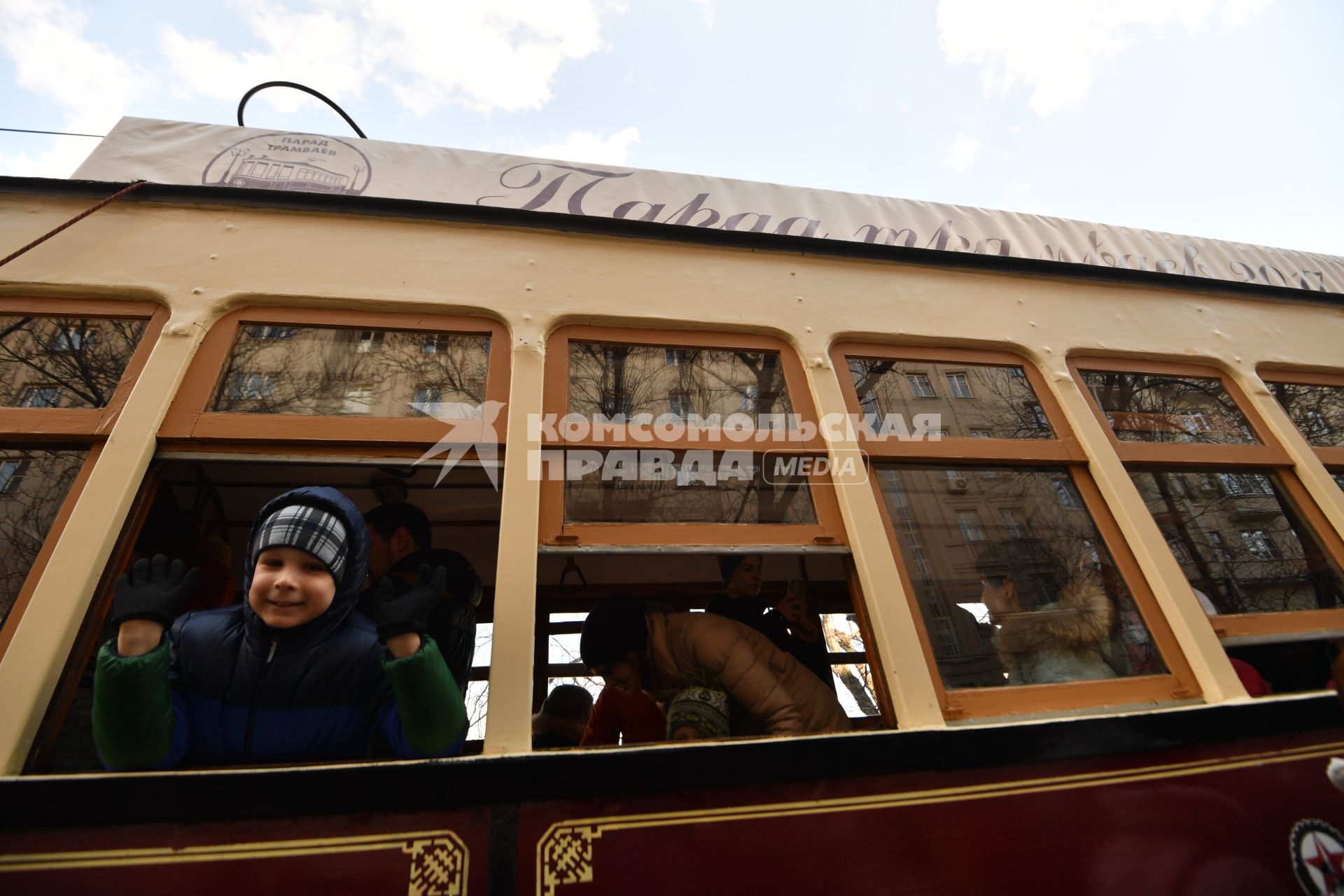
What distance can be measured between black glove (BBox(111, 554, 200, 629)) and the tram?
1.16ft

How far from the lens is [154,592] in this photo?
1.16 meters

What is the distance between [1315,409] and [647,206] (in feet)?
11.1

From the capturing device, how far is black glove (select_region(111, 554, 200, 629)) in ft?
3.69

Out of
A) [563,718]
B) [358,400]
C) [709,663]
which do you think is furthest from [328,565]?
[563,718]

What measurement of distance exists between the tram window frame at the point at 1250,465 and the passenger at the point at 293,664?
253cm

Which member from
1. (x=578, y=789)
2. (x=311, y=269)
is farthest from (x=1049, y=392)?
(x=311, y=269)

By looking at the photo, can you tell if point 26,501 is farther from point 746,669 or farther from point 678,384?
point 746,669

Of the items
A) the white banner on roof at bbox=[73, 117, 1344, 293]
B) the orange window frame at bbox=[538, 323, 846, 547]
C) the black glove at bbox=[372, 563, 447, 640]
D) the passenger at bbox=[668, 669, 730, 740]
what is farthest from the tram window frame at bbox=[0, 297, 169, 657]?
the passenger at bbox=[668, 669, 730, 740]

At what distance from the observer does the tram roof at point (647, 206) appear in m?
2.31

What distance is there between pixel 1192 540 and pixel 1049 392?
2.44 feet

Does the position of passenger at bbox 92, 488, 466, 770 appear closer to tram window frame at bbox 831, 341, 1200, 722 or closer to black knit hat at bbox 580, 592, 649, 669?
black knit hat at bbox 580, 592, 649, 669

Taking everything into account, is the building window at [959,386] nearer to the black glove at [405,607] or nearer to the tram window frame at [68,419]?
the black glove at [405,607]

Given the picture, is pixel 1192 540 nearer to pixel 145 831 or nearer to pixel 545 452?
pixel 545 452

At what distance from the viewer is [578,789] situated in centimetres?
129
